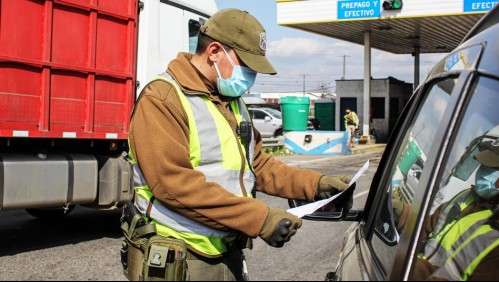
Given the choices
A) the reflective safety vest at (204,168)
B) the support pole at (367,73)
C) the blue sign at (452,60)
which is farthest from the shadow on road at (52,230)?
the support pole at (367,73)

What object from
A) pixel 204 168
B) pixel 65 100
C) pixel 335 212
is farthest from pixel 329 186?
pixel 65 100

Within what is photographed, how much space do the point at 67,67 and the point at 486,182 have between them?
4.10 meters

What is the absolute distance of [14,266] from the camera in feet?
16.1

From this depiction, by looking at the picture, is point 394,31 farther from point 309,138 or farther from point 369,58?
point 309,138

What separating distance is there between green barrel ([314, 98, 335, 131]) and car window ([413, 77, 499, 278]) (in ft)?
95.8

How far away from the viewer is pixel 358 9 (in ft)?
68.2

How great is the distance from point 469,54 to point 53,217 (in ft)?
20.5

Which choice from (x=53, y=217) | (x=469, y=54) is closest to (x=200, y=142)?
(x=469, y=54)

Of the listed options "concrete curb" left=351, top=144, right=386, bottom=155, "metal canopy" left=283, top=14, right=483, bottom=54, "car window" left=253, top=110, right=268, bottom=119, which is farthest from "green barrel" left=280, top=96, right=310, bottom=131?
"car window" left=253, top=110, right=268, bottom=119

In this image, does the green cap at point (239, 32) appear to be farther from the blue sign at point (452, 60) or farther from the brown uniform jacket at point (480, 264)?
the brown uniform jacket at point (480, 264)

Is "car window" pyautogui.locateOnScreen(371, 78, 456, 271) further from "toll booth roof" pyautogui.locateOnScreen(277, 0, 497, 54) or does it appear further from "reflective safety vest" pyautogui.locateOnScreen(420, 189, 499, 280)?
"toll booth roof" pyautogui.locateOnScreen(277, 0, 497, 54)

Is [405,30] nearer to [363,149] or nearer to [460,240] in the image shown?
[363,149]

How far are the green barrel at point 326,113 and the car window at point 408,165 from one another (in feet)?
96.5

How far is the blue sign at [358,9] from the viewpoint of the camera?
20562mm
